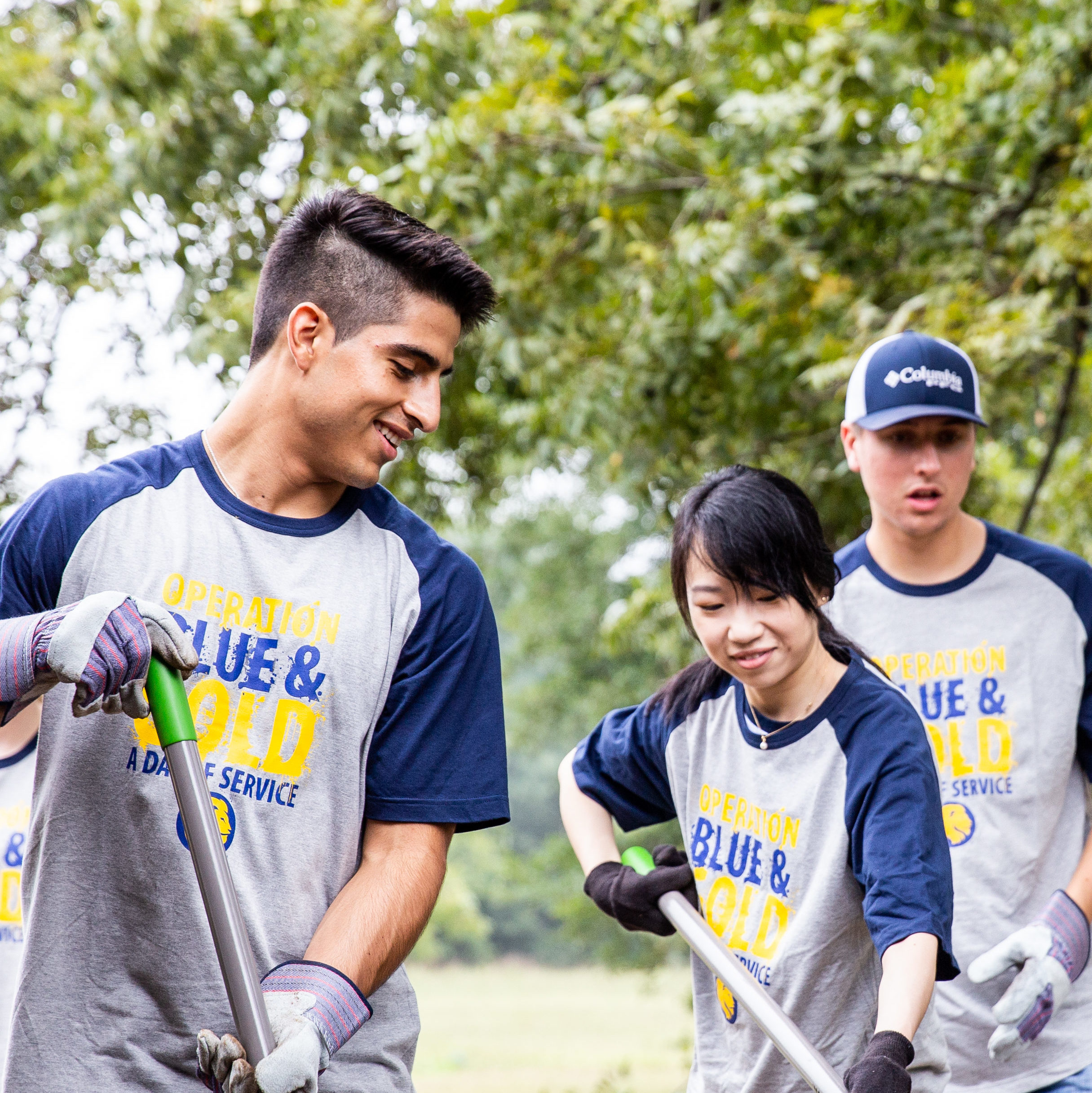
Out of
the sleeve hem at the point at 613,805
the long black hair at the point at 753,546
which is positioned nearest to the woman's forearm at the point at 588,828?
the sleeve hem at the point at 613,805

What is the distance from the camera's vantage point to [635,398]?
217 inches

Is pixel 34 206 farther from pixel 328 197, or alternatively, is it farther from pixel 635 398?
pixel 328 197

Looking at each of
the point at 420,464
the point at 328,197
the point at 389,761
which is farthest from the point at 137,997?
the point at 420,464

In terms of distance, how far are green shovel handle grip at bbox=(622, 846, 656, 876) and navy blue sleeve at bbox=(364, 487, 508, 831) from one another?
23.8 inches

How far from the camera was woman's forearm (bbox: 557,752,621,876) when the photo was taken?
2.85 m

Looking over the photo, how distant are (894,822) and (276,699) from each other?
1.05m

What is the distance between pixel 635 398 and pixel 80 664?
3910 mm

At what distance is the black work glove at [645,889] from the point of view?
259 cm

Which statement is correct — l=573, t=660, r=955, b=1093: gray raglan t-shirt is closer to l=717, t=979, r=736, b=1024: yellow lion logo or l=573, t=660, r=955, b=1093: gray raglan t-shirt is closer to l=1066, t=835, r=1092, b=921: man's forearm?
l=717, t=979, r=736, b=1024: yellow lion logo

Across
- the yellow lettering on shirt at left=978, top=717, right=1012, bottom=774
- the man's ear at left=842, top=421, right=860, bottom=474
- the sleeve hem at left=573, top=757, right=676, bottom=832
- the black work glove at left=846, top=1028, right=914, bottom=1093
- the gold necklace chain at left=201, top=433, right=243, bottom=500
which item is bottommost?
the black work glove at left=846, top=1028, right=914, bottom=1093

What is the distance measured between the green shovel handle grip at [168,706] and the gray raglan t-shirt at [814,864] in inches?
42.7

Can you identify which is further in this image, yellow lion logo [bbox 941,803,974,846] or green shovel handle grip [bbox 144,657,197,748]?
yellow lion logo [bbox 941,803,974,846]

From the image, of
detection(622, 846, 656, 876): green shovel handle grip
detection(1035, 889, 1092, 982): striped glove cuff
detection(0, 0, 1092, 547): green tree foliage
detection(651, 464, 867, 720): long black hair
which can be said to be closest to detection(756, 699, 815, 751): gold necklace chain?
detection(651, 464, 867, 720): long black hair

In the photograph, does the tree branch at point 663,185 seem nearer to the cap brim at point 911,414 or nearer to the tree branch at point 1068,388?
the tree branch at point 1068,388
